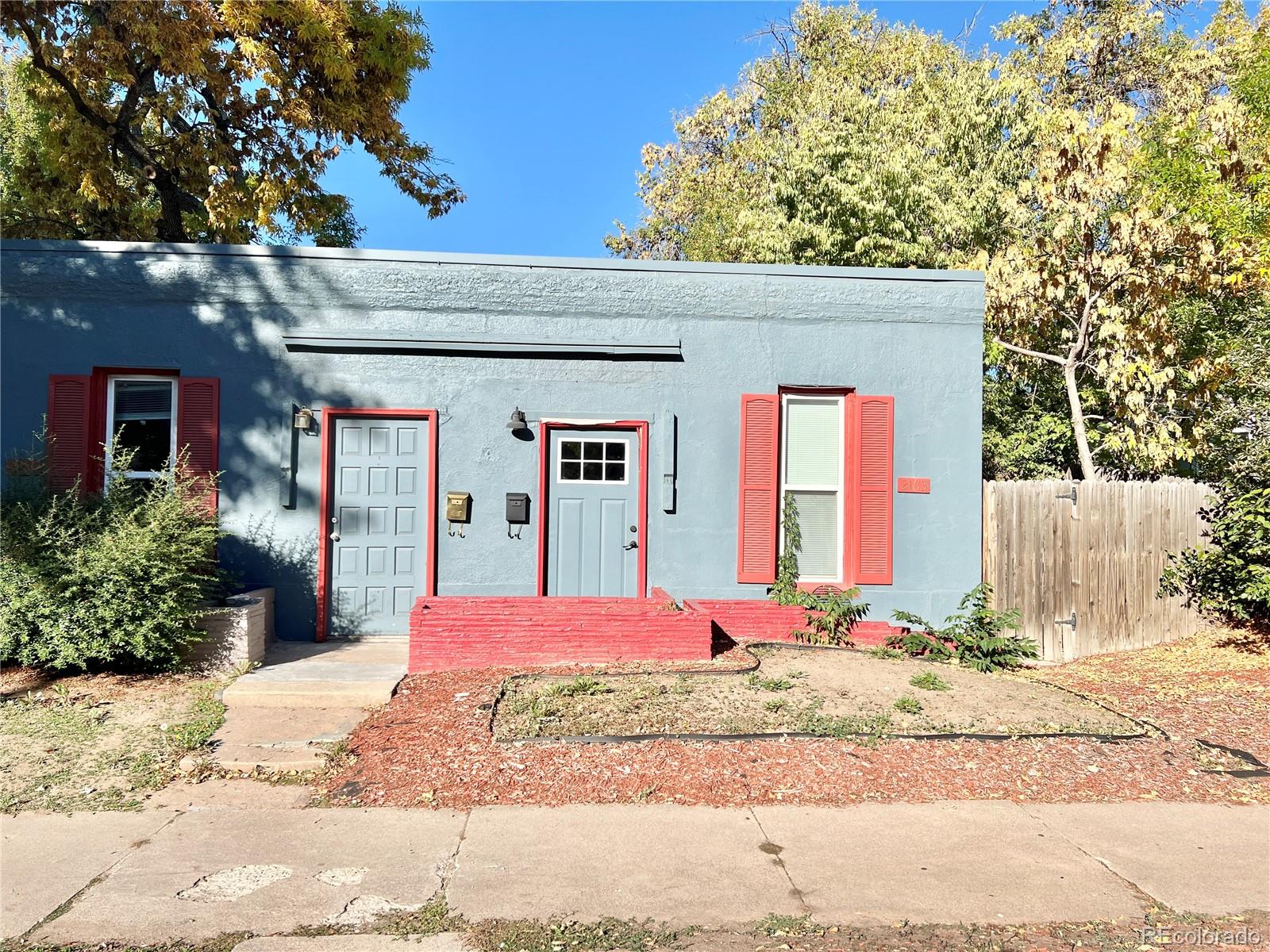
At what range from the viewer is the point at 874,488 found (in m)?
9.04

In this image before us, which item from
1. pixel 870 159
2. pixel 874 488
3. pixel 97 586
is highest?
pixel 870 159

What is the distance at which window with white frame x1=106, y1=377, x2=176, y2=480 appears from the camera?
866 centimetres

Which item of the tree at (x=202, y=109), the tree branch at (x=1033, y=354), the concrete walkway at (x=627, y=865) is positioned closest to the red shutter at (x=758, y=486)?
the concrete walkway at (x=627, y=865)

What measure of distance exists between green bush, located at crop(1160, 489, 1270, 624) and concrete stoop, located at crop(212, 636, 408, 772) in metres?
8.26

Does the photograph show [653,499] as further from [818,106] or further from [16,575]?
[818,106]

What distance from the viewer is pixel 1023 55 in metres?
19.8

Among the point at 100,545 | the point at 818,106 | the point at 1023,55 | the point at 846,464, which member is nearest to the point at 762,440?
the point at 846,464

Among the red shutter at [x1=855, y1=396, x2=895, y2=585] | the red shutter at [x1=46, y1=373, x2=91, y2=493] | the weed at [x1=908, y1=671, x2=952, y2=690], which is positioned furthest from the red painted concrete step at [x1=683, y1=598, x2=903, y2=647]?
the red shutter at [x1=46, y1=373, x2=91, y2=493]

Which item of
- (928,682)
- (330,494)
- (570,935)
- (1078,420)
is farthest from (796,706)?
(1078,420)

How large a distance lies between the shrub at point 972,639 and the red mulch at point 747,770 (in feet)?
6.79

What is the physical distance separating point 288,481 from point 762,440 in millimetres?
4786

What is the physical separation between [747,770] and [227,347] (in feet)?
21.4

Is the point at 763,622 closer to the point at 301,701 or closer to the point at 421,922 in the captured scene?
the point at 301,701

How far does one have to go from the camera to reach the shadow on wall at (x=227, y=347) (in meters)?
8.45
